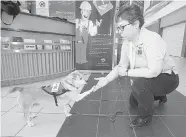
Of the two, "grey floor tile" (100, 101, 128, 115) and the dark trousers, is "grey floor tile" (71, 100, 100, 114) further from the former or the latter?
the dark trousers

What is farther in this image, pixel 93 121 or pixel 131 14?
pixel 93 121

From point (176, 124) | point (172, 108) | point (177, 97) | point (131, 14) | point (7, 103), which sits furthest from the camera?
point (177, 97)

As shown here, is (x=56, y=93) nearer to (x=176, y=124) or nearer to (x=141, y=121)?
(x=141, y=121)

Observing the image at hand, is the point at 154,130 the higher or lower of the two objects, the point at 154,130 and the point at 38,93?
the lower

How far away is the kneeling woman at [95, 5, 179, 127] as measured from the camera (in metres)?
1.17

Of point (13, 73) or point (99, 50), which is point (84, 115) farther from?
point (99, 50)

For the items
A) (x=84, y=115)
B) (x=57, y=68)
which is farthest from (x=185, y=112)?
(x=57, y=68)

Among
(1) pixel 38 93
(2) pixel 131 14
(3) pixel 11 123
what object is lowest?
(3) pixel 11 123

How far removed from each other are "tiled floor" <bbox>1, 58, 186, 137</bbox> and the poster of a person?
203cm

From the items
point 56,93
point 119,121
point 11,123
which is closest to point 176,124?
point 119,121

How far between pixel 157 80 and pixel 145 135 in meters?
0.52

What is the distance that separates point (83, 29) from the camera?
12.4 feet

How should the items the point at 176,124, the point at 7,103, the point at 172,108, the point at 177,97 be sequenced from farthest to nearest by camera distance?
the point at 177,97
the point at 7,103
the point at 172,108
the point at 176,124

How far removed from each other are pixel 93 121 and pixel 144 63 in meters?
0.81
